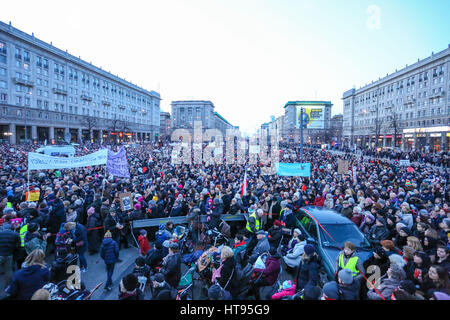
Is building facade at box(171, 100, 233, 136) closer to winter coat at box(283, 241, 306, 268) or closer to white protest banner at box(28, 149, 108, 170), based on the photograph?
white protest banner at box(28, 149, 108, 170)

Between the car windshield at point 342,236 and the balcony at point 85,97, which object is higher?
the balcony at point 85,97

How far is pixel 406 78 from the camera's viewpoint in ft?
203

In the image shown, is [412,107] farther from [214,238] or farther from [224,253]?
[224,253]

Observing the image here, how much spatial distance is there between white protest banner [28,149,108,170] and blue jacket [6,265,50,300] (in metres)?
6.58

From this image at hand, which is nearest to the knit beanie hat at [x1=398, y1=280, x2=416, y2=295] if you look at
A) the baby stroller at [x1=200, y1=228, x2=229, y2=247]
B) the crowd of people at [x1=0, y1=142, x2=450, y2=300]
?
the crowd of people at [x1=0, y1=142, x2=450, y2=300]

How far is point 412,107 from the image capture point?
194ft

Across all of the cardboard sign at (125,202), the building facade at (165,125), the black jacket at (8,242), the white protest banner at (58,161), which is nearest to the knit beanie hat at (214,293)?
the black jacket at (8,242)

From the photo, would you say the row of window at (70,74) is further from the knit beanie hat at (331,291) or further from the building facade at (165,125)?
the knit beanie hat at (331,291)

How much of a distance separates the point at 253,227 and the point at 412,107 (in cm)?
7178

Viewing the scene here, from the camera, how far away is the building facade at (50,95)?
1876 inches

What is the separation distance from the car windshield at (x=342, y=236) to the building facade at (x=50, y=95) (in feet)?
118

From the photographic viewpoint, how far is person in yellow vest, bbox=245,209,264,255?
6325 mm
